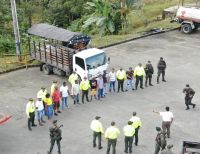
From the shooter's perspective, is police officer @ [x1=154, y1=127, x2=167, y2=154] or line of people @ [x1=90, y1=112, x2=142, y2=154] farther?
line of people @ [x1=90, y1=112, x2=142, y2=154]

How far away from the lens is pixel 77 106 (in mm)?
22969

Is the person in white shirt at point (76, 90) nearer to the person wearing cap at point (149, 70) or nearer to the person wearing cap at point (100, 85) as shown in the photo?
the person wearing cap at point (100, 85)

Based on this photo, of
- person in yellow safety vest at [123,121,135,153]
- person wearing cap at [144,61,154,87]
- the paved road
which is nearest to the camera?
person in yellow safety vest at [123,121,135,153]

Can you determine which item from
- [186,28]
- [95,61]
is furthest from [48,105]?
[186,28]

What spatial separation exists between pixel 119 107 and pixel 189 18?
45.5 feet

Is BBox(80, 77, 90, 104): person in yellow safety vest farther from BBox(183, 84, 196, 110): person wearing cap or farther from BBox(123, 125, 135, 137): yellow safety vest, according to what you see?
BBox(123, 125, 135, 137): yellow safety vest

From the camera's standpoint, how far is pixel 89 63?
971 inches

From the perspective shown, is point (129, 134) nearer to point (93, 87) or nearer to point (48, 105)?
point (48, 105)

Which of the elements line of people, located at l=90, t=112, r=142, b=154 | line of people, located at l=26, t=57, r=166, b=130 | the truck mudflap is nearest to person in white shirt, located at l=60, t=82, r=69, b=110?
line of people, located at l=26, t=57, r=166, b=130

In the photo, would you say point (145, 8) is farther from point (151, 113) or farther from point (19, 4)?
point (151, 113)

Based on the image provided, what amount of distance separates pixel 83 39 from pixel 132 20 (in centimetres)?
1485

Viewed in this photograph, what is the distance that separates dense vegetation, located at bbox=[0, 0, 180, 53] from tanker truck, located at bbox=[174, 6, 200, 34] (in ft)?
11.7

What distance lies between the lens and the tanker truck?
33.8 meters

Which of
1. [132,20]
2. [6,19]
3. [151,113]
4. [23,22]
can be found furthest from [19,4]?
[151,113]
